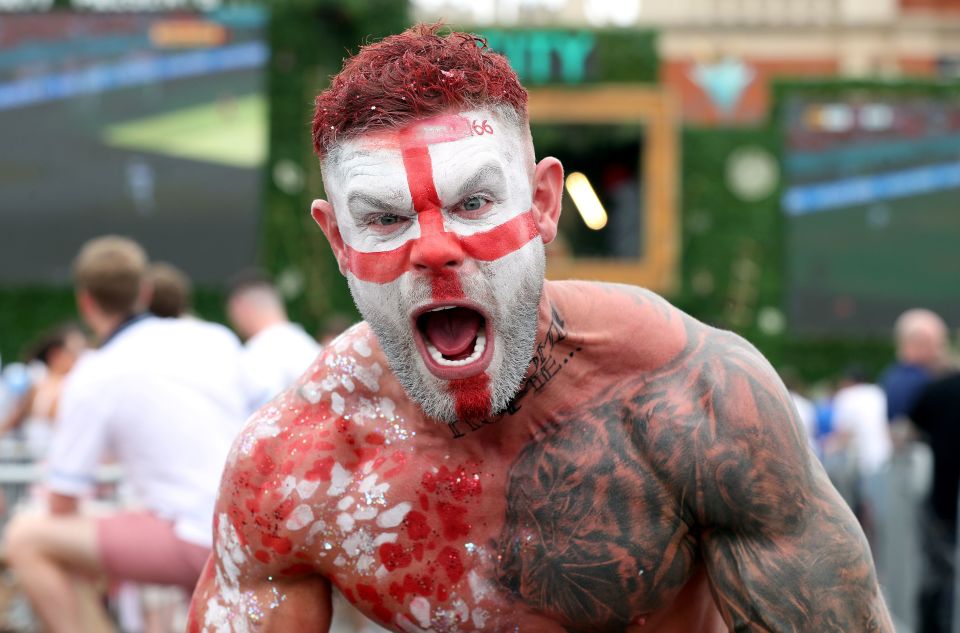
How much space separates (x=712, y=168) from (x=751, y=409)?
1677 cm

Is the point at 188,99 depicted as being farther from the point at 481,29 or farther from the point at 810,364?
the point at 810,364

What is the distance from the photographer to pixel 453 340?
9.02 ft

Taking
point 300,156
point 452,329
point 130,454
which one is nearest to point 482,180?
point 452,329

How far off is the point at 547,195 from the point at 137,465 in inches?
131

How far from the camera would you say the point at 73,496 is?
572 cm

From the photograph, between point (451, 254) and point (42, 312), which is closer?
point (451, 254)

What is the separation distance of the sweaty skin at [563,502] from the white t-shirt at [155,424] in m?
2.68

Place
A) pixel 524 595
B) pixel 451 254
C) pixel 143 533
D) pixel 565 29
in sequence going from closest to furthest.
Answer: pixel 451 254
pixel 524 595
pixel 143 533
pixel 565 29

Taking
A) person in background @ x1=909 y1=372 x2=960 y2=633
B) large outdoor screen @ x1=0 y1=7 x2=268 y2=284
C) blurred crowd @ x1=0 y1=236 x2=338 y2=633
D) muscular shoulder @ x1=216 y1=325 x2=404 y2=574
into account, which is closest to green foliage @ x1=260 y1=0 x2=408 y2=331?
large outdoor screen @ x1=0 y1=7 x2=268 y2=284

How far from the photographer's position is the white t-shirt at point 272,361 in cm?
705

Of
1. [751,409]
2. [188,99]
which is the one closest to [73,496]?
[751,409]

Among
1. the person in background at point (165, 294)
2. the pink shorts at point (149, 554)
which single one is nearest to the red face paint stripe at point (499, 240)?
the pink shorts at point (149, 554)

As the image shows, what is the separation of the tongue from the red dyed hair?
14.4 inches

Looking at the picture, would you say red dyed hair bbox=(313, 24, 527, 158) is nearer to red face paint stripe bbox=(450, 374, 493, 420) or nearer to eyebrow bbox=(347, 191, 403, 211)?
eyebrow bbox=(347, 191, 403, 211)
